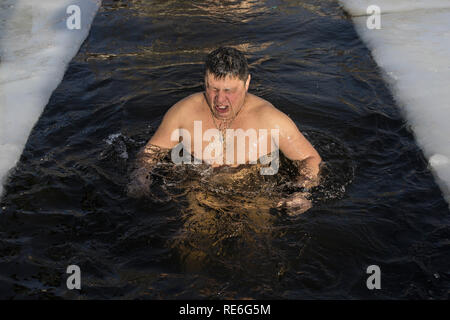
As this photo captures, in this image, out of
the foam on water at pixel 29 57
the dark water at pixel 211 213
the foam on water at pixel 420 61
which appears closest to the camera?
the dark water at pixel 211 213

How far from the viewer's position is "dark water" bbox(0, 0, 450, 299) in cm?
326

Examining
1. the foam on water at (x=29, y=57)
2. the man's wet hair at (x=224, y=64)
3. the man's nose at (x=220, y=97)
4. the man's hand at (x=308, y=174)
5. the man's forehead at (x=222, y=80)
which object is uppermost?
the foam on water at (x=29, y=57)

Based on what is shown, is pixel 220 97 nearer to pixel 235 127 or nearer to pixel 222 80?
pixel 222 80

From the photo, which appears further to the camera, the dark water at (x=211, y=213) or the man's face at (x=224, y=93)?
the man's face at (x=224, y=93)

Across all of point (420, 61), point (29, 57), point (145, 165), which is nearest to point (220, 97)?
point (145, 165)

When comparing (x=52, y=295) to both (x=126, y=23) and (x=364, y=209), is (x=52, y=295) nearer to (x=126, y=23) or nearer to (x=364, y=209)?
(x=364, y=209)

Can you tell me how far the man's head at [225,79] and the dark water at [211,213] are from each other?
0.72 metres

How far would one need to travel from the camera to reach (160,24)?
7.55 metres

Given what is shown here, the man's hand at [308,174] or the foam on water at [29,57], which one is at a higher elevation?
the foam on water at [29,57]

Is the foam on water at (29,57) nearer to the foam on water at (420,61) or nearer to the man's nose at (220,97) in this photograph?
the man's nose at (220,97)

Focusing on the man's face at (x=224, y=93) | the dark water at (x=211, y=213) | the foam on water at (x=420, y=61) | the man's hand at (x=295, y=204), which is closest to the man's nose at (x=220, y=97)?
the man's face at (x=224, y=93)

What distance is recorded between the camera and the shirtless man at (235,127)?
154 inches

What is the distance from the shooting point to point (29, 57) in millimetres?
6457

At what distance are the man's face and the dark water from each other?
2.22 ft
